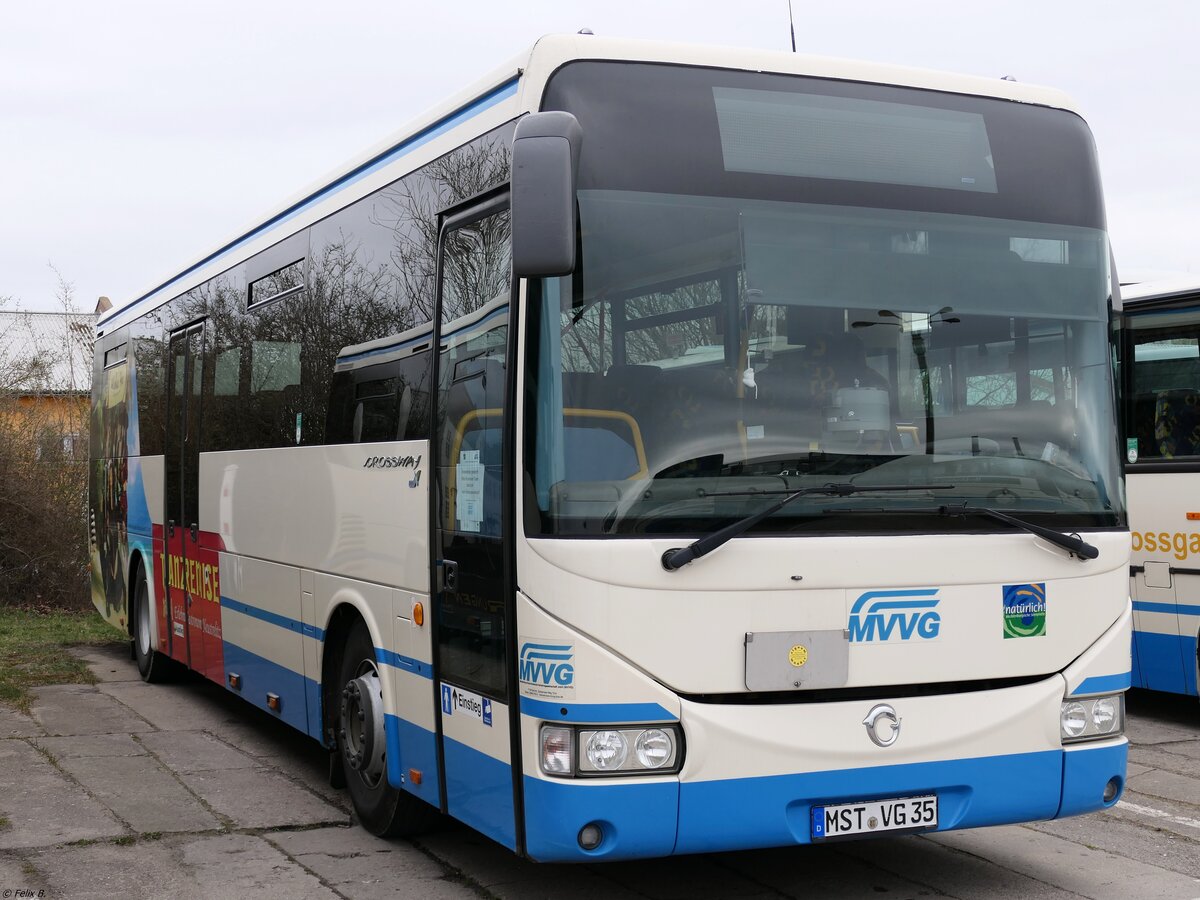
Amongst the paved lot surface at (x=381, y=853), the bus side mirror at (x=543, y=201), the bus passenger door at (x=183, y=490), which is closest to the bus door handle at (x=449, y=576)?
the paved lot surface at (x=381, y=853)

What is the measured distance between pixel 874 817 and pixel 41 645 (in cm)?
1244

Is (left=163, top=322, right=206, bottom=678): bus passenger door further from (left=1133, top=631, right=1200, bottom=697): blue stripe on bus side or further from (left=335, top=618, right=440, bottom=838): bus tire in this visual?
(left=1133, top=631, right=1200, bottom=697): blue stripe on bus side

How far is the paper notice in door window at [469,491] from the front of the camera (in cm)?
541

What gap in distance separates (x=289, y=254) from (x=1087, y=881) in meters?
5.49

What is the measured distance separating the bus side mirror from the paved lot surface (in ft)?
8.72

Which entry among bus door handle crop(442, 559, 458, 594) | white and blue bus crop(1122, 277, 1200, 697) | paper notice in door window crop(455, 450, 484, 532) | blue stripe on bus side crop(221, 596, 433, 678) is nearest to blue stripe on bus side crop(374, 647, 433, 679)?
blue stripe on bus side crop(221, 596, 433, 678)

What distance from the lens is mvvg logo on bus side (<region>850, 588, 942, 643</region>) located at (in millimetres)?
5121

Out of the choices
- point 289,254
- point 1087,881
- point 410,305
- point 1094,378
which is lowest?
point 1087,881

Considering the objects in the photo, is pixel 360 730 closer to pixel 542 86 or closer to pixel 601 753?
pixel 601 753

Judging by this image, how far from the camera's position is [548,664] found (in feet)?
16.1

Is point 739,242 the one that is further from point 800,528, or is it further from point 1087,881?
point 1087,881

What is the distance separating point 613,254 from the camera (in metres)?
5.04

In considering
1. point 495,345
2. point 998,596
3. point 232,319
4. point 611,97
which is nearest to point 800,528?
point 998,596

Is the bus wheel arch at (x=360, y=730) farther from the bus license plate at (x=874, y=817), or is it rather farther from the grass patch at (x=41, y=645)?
the grass patch at (x=41, y=645)
